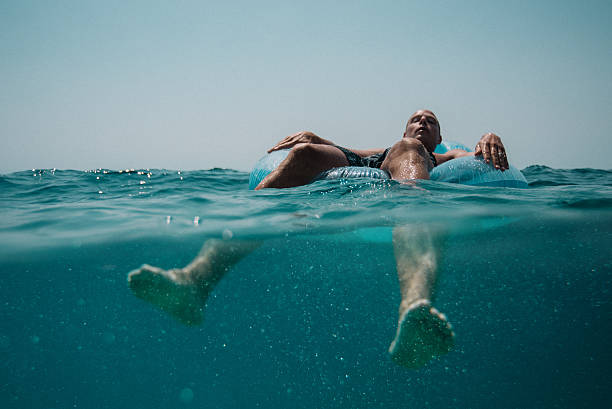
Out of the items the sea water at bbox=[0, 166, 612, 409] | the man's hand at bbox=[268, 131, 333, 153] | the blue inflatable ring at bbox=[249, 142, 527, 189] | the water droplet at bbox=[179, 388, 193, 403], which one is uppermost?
the man's hand at bbox=[268, 131, 333, 153]

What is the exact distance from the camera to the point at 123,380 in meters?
7.11

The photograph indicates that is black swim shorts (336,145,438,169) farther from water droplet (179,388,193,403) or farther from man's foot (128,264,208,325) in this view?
water droplet (179,388,193,403)

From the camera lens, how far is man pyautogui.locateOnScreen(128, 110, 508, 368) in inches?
105


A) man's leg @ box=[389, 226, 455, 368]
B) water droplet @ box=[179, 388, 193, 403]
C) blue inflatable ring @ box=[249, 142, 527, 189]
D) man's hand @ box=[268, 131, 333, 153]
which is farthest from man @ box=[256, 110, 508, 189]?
water droplet @ box=[179, 388, 193, 403]

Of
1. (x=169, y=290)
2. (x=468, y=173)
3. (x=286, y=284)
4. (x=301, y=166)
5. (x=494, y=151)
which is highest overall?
(x=494, y=151)

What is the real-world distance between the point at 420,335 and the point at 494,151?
3.00m

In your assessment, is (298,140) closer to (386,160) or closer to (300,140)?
(300,140)

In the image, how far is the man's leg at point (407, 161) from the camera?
423cm

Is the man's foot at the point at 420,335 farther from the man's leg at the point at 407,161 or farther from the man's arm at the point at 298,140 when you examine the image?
the man's arm at the point at 298,140

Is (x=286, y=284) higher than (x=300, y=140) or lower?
lower

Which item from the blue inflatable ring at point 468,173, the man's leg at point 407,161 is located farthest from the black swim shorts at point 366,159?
the man's leg at point 407,161

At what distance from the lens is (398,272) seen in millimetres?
3102

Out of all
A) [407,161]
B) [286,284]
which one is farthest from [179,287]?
[286,284]

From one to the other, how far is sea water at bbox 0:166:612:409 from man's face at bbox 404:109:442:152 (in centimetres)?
178
